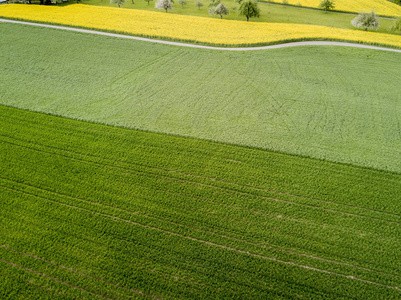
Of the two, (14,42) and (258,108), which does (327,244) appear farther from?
(14,42)

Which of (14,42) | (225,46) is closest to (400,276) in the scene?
(225,46)

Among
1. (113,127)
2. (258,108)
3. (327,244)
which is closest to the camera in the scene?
(327,244)

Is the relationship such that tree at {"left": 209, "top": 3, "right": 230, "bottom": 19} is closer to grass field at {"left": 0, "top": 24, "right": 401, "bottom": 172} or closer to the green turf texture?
grass field at {"left": 0, "top": 24, "right": 401, "bottom": 172}

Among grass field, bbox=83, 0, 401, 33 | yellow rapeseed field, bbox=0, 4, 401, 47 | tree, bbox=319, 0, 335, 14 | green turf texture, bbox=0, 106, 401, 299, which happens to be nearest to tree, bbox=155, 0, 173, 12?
grass field, bbox=83, 0, 401, 33

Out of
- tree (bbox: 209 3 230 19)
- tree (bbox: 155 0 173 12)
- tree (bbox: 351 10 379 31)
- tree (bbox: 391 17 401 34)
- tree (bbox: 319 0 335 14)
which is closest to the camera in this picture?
tree (bbox: 391 17 401 34)

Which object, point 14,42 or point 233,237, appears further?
point 14,42

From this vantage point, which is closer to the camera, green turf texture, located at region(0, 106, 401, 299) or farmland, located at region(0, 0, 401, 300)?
green turf texture, located at region(0, 106, 401, 299)
